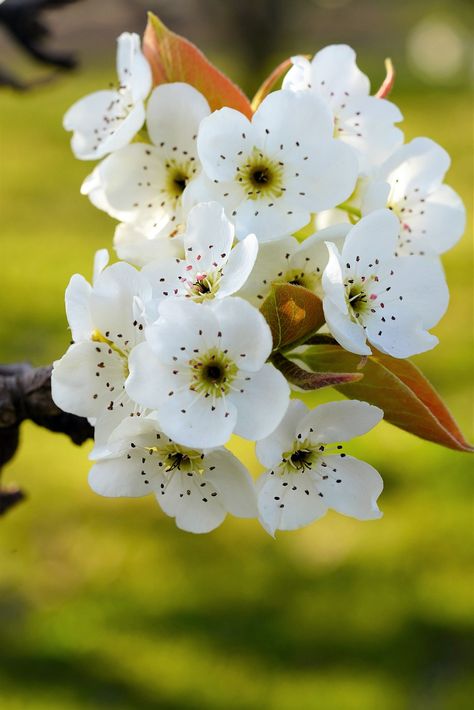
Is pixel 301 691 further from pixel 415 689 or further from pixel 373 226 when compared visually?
pixel 373 226

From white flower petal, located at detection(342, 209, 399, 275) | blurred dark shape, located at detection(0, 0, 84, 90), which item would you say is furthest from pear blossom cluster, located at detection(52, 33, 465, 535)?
blurred dark shape, located at detection(0, 0, 84, 90)

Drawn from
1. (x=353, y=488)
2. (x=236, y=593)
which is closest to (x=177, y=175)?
(x=353, y=488)

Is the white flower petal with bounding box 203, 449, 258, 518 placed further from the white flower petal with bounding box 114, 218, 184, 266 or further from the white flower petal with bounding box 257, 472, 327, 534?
the white flower petal with bounding box 114, 218, 184, 266

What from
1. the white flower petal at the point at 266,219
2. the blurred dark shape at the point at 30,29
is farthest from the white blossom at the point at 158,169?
the blurred dark shape at the point at 30,29

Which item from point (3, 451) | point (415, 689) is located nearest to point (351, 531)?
point (415, 689)

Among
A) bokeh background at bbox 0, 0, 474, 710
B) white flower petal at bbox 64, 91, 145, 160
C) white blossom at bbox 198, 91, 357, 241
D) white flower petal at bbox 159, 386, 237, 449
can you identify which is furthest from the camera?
bokeh background at bbox 0, 0, 474, 710

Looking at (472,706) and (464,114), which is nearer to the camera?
(472,706)

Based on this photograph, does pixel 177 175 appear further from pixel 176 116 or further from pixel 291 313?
pixel 291 313

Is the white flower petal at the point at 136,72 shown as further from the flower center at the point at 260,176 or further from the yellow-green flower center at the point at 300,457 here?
the yellow-green flower center at the point at 300,457
